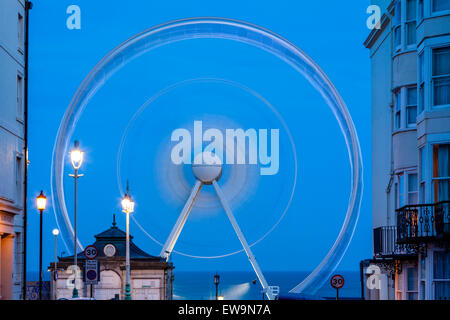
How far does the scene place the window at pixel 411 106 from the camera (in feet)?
90.6

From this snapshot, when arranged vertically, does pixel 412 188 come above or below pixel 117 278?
above

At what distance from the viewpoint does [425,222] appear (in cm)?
2314

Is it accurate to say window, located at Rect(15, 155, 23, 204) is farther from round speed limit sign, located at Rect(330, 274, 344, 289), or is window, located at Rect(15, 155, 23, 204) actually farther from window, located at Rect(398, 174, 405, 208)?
window, located at Rect(398, 174, 405, 208)

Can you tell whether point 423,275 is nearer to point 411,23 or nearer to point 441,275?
point 441,275

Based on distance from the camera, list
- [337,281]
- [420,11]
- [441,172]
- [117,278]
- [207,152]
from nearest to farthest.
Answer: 1. [441,172]
2. [420,11]
3. [337,281]
4. [207,152]
5. [117,278]

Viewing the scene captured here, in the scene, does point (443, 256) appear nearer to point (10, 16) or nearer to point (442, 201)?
point (442, 201)

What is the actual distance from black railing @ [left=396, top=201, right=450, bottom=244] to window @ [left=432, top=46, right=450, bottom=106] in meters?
2.72

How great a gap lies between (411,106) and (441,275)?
21.0ft

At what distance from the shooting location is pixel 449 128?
23.2 metres

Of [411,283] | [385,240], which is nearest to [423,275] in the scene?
[411,283]

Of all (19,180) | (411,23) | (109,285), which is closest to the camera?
(411,23)

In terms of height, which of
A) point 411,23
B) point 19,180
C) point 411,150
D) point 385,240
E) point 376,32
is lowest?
point 385,240
